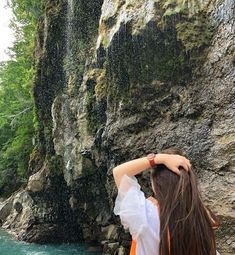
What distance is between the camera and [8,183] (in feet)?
87.1

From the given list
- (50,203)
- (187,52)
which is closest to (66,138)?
(50,203)

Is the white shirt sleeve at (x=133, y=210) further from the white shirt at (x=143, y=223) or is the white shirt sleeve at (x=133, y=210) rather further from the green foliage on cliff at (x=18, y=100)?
the green foliage on cliff at (x=18, y=100)

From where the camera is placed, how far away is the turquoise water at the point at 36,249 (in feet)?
47.1

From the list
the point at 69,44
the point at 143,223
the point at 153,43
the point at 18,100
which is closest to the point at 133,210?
the point at 143,223

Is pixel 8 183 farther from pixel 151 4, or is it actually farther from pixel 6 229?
pixel 151 4

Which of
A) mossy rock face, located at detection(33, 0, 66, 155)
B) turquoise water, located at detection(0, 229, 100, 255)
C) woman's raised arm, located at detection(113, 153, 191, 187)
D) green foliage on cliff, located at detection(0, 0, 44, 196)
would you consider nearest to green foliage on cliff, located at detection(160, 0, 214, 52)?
woman's raised arm, located at detection(113, 153, 191, 187)

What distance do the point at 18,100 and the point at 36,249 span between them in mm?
13614

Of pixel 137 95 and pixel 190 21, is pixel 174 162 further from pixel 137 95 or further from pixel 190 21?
pixel 137 95

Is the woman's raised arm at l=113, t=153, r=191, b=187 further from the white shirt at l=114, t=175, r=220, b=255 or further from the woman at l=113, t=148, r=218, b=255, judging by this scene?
the white shirt at l=114, t=175, r=220, b=255

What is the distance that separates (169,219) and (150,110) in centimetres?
742

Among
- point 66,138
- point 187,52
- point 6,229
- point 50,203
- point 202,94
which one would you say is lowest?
point 6,229

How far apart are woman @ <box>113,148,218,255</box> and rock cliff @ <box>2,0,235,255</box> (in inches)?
197

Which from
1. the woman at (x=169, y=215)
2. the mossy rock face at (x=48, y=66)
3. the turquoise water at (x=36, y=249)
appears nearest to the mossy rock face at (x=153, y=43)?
the mossy rock face at (x=48, y=66)

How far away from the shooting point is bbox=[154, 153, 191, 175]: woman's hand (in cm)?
189
